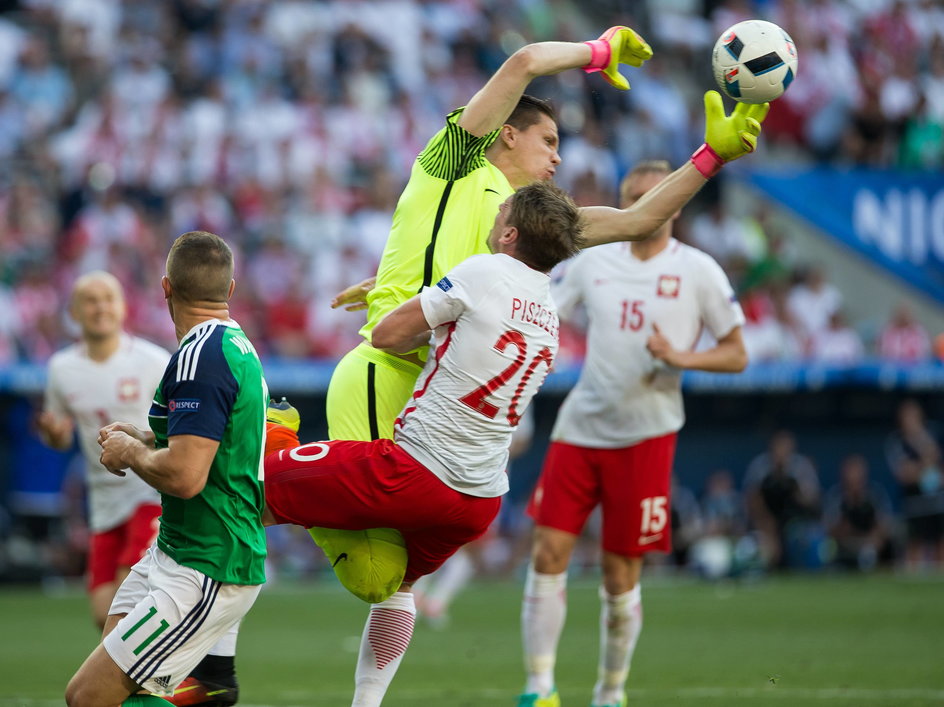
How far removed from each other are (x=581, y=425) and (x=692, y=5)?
17.4 meters

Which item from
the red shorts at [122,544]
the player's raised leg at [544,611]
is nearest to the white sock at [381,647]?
the player's raised leg at [544,611]

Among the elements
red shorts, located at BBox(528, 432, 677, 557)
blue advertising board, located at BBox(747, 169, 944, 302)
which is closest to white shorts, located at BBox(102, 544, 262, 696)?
red shorts, located at BBox(528, 432, 677, 557)

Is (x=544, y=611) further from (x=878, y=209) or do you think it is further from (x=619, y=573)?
(x=878, y=209)

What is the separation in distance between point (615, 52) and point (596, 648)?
251 inches

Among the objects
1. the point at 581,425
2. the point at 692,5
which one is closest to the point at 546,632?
the point at 581,425

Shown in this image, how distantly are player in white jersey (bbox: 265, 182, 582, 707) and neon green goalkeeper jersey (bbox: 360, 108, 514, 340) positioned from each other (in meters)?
0.35

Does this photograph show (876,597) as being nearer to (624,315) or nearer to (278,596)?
(278,596)

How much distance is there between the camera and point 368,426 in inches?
244

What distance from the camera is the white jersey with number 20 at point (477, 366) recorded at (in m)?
5.65

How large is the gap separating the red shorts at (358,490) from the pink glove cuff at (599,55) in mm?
1847

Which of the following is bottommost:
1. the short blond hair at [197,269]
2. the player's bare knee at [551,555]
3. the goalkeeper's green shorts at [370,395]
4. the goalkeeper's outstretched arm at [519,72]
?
the player's bare knee at [551,555]

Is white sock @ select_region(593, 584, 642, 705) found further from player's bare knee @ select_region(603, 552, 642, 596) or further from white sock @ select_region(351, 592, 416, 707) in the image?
white sock @ select_region(351, 592, 416, 707)

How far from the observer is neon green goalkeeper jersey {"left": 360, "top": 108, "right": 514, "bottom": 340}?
20.2 feet

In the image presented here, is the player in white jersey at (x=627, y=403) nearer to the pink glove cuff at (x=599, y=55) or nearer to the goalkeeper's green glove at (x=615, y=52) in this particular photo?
the goalkeeper's green glove at (x=615, y=52)
